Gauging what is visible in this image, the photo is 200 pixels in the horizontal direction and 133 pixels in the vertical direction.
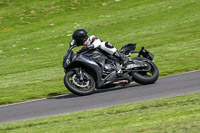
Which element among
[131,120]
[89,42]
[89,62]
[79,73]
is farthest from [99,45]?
[131,120]

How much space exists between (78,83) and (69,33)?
2125 cm

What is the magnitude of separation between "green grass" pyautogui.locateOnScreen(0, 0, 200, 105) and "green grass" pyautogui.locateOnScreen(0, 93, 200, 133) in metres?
4.06

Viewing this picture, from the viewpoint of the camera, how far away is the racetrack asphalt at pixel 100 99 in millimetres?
9109

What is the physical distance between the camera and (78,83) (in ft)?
34.5

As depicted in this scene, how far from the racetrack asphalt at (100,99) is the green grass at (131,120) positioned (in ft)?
2.32

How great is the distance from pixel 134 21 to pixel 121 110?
25.4 meters

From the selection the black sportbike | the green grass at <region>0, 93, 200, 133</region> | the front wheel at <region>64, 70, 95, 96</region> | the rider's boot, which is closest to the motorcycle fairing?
the black sportbike

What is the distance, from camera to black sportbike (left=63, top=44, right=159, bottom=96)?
10.5 metres

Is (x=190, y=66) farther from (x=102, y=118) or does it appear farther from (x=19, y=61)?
(x=19, y=61)

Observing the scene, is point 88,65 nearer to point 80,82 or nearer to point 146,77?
point 80,82

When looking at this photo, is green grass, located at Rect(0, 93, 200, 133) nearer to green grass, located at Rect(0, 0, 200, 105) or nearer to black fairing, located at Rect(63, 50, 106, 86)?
black fairing, located at Rect(63, 50, 106, 86)

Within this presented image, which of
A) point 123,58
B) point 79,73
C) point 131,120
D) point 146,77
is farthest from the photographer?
point 146,77

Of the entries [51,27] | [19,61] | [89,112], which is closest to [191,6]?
[51,27]

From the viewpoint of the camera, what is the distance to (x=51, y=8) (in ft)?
142
